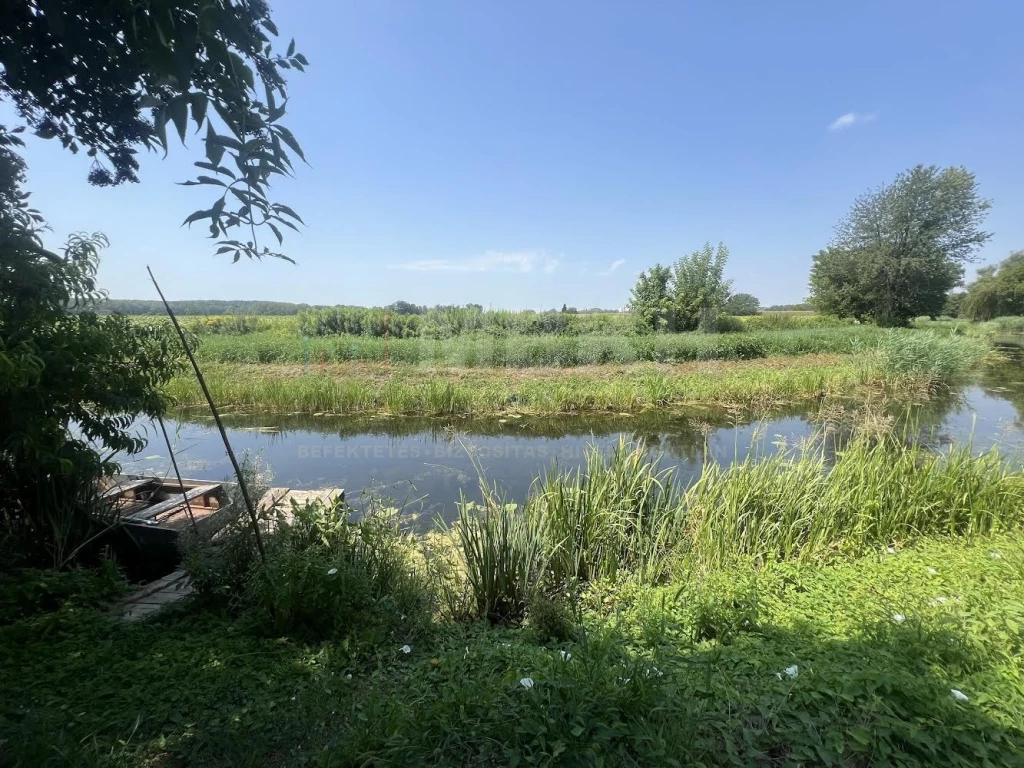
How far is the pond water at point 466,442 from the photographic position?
615 centimetres

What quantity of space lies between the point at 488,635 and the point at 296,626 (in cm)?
102

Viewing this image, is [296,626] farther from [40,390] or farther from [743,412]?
[743,412]

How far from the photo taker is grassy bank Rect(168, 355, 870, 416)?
9.95 m

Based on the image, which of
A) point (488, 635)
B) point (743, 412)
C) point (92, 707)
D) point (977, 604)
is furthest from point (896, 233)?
point (92, 707)

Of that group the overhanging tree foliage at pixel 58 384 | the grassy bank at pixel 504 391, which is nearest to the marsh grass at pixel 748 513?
the overhanging tree foliage at pixel 58 384

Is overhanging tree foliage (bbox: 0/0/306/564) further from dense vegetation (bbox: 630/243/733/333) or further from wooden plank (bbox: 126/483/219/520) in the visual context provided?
dense vegetation (bbox: 630/243/733/333)

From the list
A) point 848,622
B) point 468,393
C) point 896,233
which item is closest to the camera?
point 848,622

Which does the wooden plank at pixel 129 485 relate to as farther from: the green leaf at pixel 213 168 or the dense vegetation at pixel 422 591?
the green leaf at pixel 213 168

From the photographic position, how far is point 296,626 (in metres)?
2.43

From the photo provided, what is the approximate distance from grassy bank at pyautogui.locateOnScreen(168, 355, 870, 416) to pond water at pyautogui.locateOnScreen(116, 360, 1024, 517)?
0.47 m

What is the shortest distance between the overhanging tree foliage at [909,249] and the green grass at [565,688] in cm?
2679

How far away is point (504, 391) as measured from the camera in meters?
10.5

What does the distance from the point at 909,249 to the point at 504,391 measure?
81.8ft

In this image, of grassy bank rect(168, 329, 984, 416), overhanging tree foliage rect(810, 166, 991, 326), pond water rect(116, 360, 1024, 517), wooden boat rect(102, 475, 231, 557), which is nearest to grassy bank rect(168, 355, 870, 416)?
grassy bank rect(168, 329, 984, 416)
